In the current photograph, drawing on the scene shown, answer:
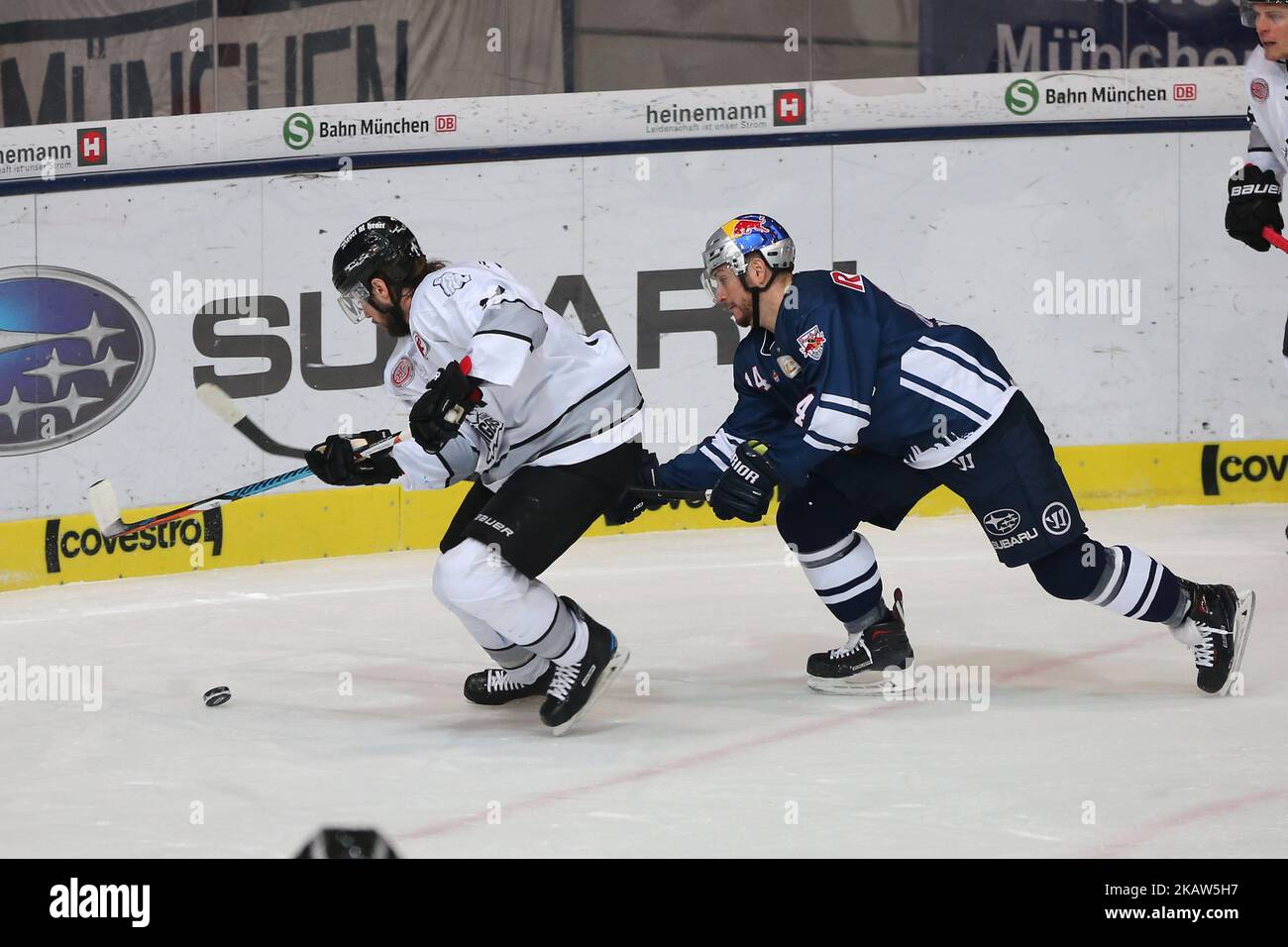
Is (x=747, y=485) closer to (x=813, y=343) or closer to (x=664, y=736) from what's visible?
(x=813, y=343)

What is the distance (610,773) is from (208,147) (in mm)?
3890

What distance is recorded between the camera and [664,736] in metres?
3.66

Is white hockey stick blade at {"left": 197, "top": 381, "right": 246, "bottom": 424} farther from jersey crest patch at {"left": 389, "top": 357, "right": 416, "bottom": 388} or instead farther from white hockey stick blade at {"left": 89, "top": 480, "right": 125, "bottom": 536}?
jersey crest patch at {"left": 389, "top": 357, "right": 416, "bottom": 388}

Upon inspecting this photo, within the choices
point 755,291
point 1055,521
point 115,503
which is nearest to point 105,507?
point 115,503

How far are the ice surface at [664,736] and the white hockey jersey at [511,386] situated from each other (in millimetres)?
613

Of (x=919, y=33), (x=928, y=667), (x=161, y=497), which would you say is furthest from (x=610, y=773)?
(x=919, y=33)

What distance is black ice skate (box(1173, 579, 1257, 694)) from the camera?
150 inches

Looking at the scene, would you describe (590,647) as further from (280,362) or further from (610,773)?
(280,362)

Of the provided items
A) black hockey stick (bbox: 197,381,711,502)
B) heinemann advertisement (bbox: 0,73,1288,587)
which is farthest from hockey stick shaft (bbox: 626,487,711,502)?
heinemann advertisement (bbox: 0,73,1288,587)

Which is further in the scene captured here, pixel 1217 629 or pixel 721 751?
pixel 1217 629

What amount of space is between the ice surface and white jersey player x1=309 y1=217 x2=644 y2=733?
230 millimetres

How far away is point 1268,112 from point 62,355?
4221mm

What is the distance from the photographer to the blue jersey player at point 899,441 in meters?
3.68

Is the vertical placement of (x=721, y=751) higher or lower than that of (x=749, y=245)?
lower
